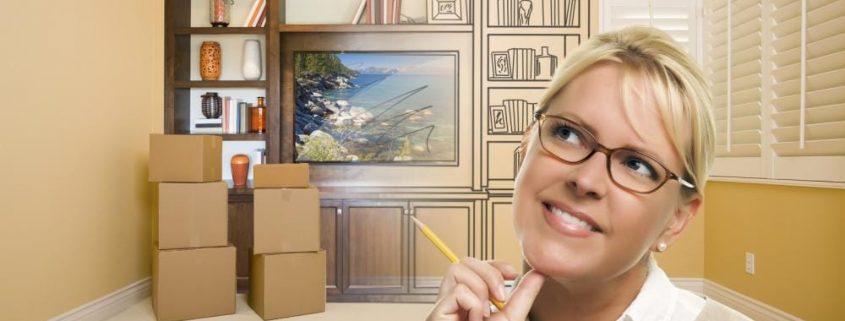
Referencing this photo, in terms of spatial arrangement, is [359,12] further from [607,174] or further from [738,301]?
[607,174]

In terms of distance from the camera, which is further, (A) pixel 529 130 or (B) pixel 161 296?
(B) pixel 161 296

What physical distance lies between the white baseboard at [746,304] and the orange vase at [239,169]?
3079 mm

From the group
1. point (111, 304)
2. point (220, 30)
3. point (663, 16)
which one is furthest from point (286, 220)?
point (663, 16)

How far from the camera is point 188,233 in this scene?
3.59m

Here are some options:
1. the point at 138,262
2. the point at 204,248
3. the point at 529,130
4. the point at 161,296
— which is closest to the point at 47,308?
the point at 161,296

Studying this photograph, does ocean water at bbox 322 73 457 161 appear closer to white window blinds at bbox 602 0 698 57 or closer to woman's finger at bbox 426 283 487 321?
white window blinds at bbox 602 0 698 57

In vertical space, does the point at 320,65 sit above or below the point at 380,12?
below

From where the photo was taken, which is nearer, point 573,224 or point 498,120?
point 573,224

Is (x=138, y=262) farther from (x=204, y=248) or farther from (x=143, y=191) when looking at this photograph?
(x=204, y=248)

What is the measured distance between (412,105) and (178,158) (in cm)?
162

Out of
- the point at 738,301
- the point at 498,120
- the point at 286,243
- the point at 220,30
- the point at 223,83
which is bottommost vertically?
the point at 738,301

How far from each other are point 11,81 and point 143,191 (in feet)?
4.73

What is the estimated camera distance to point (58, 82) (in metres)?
3.26

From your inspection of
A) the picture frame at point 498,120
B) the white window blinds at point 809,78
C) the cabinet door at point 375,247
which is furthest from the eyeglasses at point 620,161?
the picture frame at point 498,120
